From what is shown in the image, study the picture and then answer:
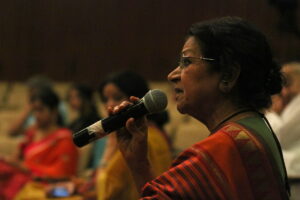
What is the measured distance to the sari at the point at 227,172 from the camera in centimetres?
94

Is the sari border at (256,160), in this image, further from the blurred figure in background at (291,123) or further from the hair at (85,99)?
the hair at (85,99)

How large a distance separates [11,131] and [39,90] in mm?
1075

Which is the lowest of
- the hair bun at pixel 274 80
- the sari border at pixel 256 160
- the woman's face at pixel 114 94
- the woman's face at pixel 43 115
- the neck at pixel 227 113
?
the sari border at pixel 256 160

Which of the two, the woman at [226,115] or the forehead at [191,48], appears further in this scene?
the forehead at [191,48]

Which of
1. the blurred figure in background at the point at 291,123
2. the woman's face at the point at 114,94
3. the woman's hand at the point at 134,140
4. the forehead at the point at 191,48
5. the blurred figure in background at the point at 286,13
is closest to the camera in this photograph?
the forehead at the point at 191,48

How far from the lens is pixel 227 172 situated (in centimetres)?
94

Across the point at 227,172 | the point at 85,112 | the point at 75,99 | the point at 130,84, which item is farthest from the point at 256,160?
the point at 75,99

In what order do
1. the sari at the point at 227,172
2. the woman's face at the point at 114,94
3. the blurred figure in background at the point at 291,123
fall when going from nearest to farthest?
1. the sari at the point at 227,172
2. the woman's face at the point at 114,94
3. the blurred figure in background at the point at 291,123

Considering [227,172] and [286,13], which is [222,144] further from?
[286,13]

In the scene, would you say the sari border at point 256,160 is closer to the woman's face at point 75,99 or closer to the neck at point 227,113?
the neck at point 227,113

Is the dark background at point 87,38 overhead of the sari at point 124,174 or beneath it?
overhead

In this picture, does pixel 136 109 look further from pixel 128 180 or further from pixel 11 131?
pixel 11 131

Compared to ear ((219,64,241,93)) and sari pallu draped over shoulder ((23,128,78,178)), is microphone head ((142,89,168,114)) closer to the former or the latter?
ear ((219,64,241,93))

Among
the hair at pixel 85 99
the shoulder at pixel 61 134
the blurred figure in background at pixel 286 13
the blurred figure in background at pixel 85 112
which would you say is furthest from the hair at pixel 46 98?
the blurred figure in background at pixel 286 13
